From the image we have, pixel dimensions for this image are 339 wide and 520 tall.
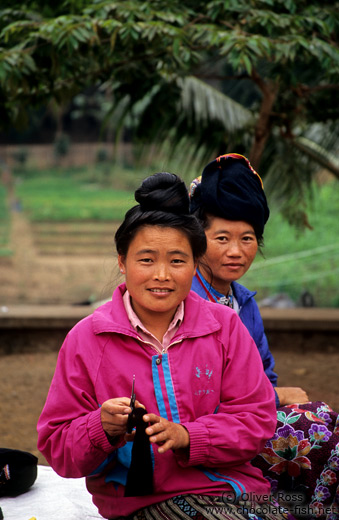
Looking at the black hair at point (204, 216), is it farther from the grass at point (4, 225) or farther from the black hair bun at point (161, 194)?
the grass at point (4, 225)

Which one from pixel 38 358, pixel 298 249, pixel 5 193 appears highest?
pixel 38 358

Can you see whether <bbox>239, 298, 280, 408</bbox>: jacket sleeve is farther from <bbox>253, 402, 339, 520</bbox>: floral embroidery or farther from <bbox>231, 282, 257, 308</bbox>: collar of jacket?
<bbox>253, 402, 339, 520</bbox>: floral embroidery

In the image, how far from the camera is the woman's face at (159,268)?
81.9 inches

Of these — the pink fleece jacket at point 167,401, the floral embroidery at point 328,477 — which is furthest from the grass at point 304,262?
the pink fleece jacket at point 167,401

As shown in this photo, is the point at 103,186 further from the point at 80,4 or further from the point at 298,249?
the point at 80,4

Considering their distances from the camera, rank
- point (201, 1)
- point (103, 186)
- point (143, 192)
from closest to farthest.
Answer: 1. point (143, 192)
2. point (201, 1)
3. point (103, 186)

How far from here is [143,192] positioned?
212 cm

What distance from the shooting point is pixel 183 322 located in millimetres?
2152

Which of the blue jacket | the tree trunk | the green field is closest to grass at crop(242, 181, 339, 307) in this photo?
the green field

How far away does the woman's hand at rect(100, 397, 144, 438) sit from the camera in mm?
1821

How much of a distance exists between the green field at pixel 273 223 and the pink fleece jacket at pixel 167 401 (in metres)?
4.93

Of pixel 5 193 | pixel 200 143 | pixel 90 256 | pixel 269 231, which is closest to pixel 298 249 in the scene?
pixel 269 231

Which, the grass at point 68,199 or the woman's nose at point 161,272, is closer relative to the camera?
the woman's nose at point 161,272

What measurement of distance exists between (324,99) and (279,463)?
397cm
